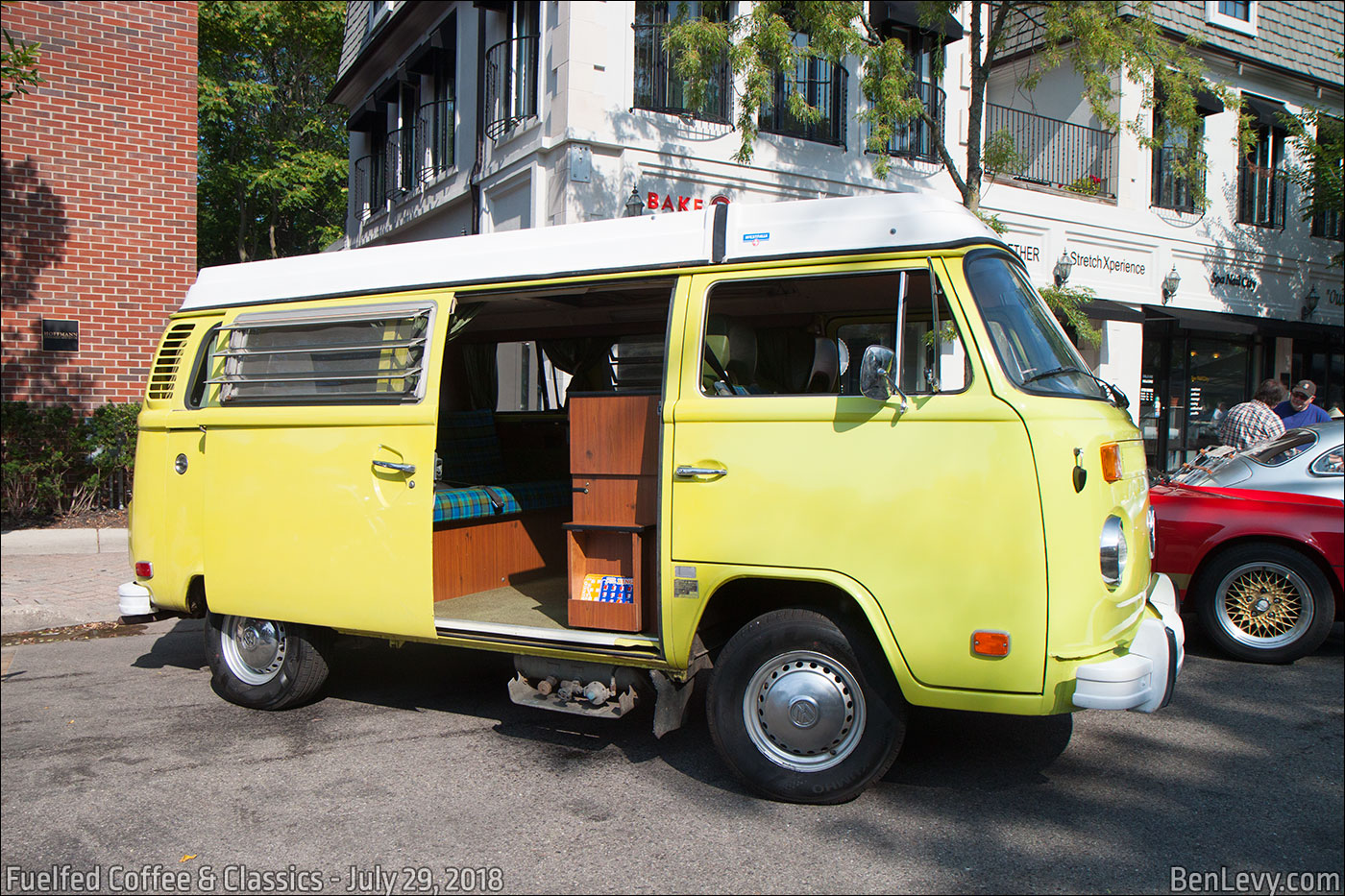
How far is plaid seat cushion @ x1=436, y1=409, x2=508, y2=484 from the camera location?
6.66 m

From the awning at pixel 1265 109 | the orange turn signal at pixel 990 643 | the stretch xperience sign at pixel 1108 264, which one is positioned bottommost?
the orange turn signal at pixel 990 643

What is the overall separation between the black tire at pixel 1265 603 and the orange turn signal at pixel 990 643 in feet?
12.5

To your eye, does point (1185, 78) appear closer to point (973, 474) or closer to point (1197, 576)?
point (1197, 576)

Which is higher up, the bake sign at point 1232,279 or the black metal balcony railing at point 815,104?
the black metal balcony railing at point 815,104

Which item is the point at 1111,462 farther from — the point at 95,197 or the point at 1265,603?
the point at 95,197

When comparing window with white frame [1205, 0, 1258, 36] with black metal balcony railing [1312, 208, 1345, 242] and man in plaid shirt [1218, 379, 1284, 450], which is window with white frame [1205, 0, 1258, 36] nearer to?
black metal balcony railing [1312, 208, 1345, 242]

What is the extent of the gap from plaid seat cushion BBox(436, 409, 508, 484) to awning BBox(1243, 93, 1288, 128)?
16.8m

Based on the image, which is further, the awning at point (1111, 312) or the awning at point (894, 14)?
the awning at point (1111, 312)

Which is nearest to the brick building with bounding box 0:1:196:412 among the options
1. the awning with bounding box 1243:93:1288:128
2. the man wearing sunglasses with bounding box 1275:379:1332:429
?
the man wearing sunglasses with bounding box 1275:379:1332:429

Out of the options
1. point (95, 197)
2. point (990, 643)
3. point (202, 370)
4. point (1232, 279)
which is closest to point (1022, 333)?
point (990, 643)

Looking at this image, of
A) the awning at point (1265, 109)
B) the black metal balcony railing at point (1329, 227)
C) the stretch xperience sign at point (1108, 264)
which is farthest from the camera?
the black metal balcony railing at point (1329, 227)

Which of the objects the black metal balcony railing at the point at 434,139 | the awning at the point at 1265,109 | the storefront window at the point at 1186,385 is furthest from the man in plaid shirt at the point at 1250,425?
the black metal balcony railing at the point at 434,139

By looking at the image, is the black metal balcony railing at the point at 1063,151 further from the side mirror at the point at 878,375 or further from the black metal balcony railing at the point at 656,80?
the side mirror at the point at 878,375

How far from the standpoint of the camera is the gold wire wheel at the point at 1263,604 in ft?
22.1
